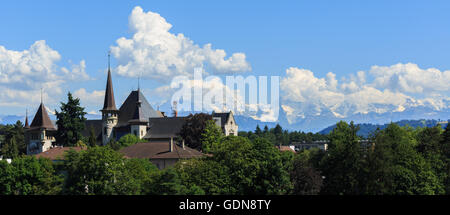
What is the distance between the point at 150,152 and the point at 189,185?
91.2 feet

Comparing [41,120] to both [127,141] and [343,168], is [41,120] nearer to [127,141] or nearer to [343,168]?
[127,141]

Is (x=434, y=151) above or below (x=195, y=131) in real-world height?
below

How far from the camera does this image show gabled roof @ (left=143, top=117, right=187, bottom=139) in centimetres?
13375

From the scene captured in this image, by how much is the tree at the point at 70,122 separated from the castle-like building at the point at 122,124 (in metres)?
16.3

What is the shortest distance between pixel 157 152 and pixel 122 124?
5238cm

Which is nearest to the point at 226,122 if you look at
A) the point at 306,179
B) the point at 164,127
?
the point at 164,127

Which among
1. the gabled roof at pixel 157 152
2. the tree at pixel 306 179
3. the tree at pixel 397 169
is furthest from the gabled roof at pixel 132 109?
the tree at pixel 397 169

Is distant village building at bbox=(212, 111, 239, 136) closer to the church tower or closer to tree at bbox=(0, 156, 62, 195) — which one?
the church tower

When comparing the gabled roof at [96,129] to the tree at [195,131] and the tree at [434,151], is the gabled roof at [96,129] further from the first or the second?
the tree at [434,151]

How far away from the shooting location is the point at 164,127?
13600cm
